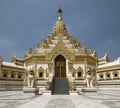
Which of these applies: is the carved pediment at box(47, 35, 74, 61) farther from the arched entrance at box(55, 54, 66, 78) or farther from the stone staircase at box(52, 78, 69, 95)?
the stone staircase at box(52, 78, 69, 95)

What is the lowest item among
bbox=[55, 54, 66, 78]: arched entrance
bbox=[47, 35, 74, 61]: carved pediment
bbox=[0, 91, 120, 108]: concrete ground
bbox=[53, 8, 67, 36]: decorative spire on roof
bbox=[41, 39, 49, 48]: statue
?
bbox=[0, 91, 120, 108]: concrete ground

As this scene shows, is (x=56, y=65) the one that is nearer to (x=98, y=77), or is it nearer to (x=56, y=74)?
(x=56, y=74)

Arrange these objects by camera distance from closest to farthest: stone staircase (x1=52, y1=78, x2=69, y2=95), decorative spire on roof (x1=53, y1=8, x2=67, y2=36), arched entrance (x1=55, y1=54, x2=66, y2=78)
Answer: stone staircase (x1=52, y1=78, x2=69, y2=95) → arched entrance (x1=55, y1=54, x2=66, y2=78) → decorative spire on roof (x1=53, y1=8, x2=67, y2=36)

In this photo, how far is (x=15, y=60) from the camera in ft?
134

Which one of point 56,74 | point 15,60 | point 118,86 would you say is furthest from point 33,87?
point 15,60

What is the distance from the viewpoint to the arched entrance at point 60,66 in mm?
31469

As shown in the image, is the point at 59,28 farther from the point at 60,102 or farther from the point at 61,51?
the point at 60,102

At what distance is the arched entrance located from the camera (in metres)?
31.5

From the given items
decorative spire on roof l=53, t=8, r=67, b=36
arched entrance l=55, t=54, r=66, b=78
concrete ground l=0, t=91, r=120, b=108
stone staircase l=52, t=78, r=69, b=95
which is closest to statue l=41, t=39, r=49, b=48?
arched entrance l=55, t=54, r=66, b=78

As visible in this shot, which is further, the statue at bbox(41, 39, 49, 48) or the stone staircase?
the statue at bbox(41, 39, 49, 48)

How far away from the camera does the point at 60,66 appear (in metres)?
31.8

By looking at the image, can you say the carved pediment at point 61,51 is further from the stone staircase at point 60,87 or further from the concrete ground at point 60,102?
the concrete ground at point 60,102

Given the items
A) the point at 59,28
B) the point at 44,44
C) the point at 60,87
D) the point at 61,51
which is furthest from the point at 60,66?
the point at 59,28

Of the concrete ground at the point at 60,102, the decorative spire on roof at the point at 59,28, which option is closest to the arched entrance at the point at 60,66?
the decorative spire on roof at the point at 59,28
